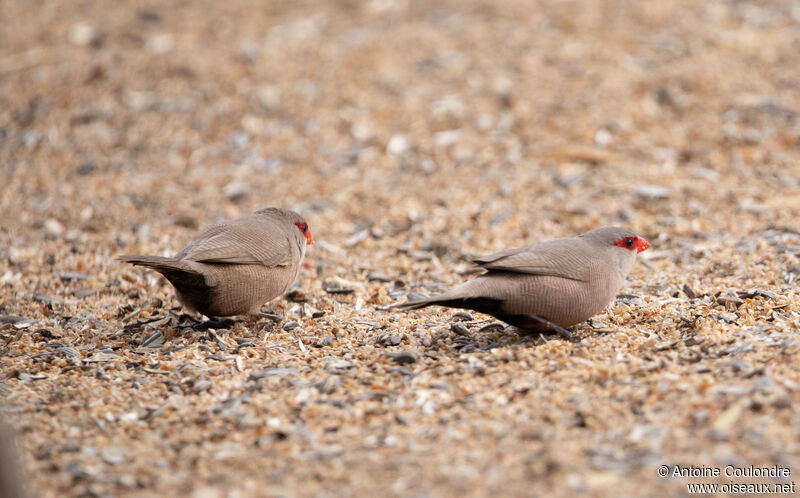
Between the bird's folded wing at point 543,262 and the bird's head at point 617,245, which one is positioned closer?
the bird's folded wing at point 543,262

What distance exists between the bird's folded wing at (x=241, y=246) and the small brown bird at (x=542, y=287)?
1185 mm

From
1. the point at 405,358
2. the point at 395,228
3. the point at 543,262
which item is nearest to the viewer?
the point at 405,358

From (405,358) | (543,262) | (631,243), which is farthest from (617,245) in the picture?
(405,358)

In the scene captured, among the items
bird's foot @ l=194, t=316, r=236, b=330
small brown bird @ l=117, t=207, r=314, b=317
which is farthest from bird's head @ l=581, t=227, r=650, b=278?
bird's foot @ l=194, t=316, r=236, b=330

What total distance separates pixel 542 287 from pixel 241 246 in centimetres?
179

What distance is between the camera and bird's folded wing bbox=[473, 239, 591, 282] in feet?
14.2

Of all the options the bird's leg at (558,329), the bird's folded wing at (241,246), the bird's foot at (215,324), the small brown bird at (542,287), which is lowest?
the bird's leg at (558,329)

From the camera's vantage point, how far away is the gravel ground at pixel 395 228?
131 inches

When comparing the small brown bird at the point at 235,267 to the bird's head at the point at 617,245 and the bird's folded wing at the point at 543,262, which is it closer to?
the bird's folded wing at the point at 543,262

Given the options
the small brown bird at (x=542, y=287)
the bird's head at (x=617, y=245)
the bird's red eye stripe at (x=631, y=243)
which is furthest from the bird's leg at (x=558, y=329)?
the bird's red eye stripe at (x=631, y=243)

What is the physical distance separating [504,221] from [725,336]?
298cm

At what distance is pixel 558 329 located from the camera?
4418 mm

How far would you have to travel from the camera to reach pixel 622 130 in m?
8.29

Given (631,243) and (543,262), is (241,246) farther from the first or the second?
(631,243)
